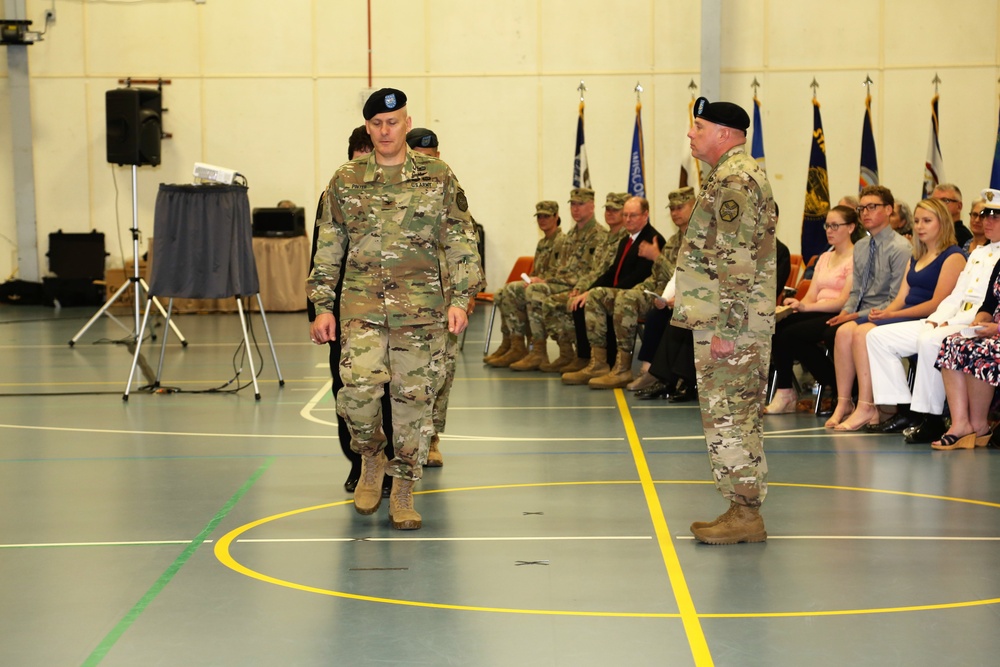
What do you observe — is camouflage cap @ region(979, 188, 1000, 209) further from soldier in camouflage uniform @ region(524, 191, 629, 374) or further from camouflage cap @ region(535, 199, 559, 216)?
camouflage cap @ region(535, 199, 559, 216)

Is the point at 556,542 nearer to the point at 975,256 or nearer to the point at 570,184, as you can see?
the point at 975,256

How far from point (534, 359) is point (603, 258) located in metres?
1.10

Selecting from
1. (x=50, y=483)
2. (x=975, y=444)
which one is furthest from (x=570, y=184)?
(x=50, y=483)

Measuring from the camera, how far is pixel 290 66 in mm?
16641

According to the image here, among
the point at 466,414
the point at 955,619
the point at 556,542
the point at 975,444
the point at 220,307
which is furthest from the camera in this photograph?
the point at 220,307

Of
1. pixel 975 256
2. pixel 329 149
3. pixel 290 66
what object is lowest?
pixel 975 256

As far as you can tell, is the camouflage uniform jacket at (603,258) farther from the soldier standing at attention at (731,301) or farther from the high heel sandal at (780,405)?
the soldier standing at attention at (731,301)

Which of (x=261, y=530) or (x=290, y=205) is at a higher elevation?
(x=290, y=205)

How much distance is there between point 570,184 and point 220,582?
12.9m

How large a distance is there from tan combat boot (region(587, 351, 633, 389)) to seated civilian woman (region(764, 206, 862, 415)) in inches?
53.4

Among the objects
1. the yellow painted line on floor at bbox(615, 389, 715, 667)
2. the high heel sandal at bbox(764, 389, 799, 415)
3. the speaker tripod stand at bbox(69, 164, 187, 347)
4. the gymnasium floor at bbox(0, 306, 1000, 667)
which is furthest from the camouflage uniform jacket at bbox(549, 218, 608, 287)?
the speaker tripod stand at bbox(69, 164, 187, 347)

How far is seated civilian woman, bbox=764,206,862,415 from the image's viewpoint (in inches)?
314

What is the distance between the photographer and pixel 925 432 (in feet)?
22.5

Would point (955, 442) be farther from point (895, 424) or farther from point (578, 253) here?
point (578, 253)
